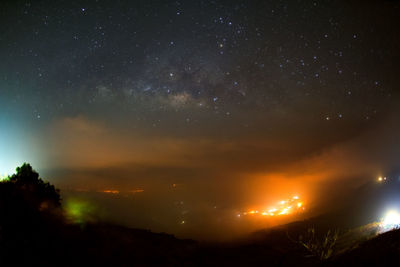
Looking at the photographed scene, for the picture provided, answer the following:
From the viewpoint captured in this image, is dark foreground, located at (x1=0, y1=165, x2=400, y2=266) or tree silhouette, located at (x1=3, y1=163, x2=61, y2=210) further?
tree silhouette, located at (x1=3, y1=163, x2=61, y2=210)

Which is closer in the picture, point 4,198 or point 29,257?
point 29,257

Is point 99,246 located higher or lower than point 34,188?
lower

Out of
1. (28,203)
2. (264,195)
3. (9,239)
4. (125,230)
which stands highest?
(28,203)

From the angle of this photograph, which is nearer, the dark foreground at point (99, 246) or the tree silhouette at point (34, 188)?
the dark foreground at point (99, 246)

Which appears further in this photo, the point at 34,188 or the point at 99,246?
the point at 34,188

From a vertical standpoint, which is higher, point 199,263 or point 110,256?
point 110,256

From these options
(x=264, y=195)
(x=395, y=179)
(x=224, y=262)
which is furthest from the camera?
(x=264, y=195)

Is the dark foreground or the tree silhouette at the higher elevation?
the tree silhouette

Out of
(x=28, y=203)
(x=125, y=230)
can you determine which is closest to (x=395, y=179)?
(x=125, y=230)

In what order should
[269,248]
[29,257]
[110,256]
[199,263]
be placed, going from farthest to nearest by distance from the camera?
[269,248], [199,263], [110,256], [29,257]

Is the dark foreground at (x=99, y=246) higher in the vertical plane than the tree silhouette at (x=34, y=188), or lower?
lower

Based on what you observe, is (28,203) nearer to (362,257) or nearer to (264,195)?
(362,257)
